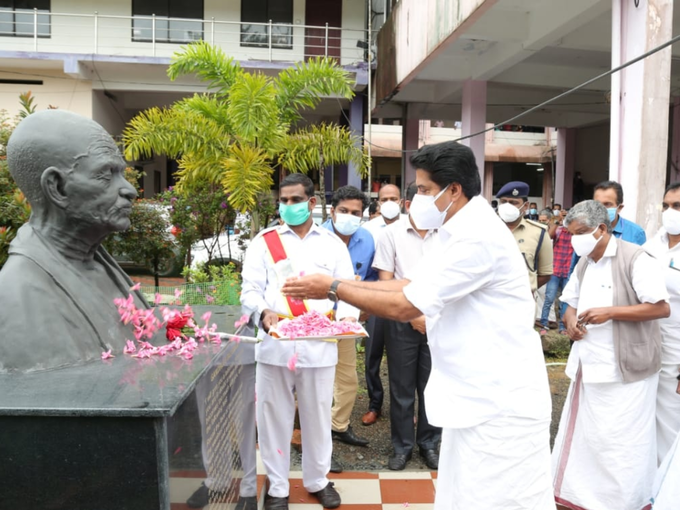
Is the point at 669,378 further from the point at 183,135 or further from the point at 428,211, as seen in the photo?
the point at 183,135

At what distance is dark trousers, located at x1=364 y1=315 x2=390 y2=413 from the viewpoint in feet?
15.0

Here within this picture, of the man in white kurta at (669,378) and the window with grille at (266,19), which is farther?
the window with grille at (266,19)

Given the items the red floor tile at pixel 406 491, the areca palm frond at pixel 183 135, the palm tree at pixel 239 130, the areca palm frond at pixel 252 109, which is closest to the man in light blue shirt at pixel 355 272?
the red floor tile at pixel 406 491

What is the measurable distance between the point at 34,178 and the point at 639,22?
5063 millimetres

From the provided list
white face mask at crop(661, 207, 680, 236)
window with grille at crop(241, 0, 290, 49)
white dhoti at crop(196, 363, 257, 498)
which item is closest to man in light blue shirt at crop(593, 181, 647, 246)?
white face mask at crop(661, 207, 680, 236)

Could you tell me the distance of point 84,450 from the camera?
164 cm

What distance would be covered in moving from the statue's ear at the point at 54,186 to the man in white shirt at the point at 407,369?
2.34 m

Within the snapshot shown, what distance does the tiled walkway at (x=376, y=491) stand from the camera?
133 inches

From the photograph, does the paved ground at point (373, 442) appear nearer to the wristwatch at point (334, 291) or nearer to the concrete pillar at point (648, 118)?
the concrete pillar at point (648, 118)

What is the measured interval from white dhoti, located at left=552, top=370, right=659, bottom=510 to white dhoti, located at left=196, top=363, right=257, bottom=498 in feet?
6.16

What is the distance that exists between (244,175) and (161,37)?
9.00 meters

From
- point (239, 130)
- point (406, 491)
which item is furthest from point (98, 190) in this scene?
point (239, 130)

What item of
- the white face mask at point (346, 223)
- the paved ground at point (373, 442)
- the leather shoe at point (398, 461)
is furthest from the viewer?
the white face mask at point (346, 223)

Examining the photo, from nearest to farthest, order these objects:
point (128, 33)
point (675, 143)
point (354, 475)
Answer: point (354, 475) → point (675, 143) → point (128, 33)
